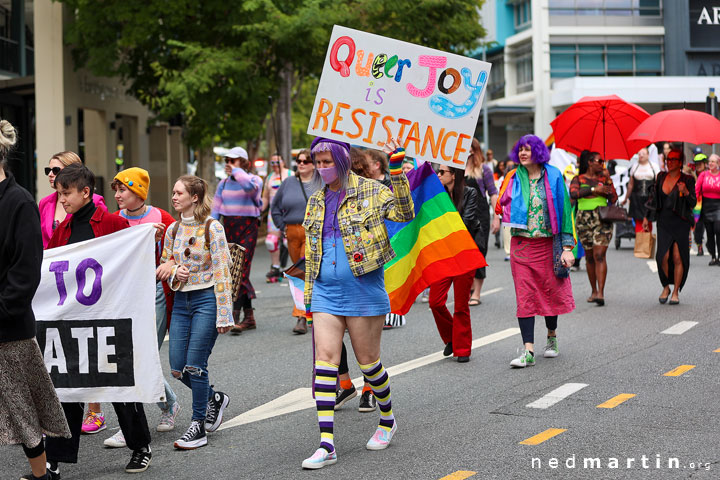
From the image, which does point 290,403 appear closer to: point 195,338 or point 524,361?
point 195,338

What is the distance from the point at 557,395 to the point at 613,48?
53.0 m

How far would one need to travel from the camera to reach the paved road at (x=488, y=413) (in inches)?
227

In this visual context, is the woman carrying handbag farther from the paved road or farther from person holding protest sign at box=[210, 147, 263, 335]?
person holding protest sign at box=[210, 147, 263, 335]

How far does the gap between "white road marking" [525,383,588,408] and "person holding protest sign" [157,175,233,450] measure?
2270mm

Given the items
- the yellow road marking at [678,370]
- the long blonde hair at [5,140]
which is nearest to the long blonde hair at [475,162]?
the yellow road marking at [678,370]

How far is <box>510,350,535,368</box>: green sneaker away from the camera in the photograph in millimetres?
8668

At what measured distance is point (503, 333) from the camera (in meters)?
10.7

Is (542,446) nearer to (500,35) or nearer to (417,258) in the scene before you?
(417,258)

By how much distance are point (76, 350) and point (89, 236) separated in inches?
25.9

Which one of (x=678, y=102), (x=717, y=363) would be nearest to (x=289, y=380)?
(x=717, y=363)

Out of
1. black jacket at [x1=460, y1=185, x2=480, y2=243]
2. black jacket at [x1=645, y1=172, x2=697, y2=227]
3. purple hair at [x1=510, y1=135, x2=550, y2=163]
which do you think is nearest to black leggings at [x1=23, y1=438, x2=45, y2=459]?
purple hair at [x1=510, y1=135, x2=550, y2=163]

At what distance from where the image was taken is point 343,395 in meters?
7.48

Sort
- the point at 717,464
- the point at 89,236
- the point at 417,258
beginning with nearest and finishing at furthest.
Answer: the point at 717,464 < the point at 89,236 < the point at 417,258

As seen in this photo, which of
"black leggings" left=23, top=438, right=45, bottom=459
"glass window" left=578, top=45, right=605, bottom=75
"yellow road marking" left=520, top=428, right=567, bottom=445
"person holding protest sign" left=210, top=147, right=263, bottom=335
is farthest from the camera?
"glass window" left=578, top=45, right=605, bottom=75
